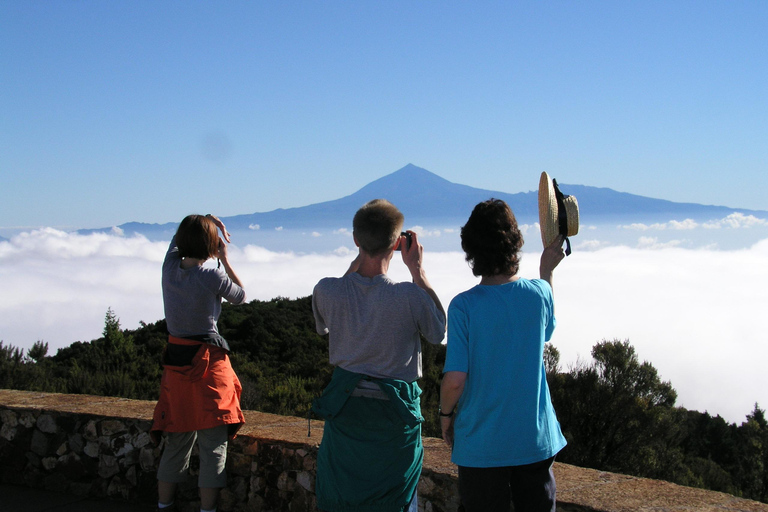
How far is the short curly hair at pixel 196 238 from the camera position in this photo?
133 inches

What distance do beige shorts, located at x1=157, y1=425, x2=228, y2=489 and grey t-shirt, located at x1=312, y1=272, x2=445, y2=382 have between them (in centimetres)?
123

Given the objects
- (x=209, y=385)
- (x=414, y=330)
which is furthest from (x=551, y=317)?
(x=209, y=385)

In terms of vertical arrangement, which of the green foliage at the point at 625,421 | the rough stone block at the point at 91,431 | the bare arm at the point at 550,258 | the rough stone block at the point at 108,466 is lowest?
the green foliage at the point at 625,421

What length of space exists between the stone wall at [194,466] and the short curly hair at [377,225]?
128 centimetres

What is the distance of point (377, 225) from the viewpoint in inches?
101

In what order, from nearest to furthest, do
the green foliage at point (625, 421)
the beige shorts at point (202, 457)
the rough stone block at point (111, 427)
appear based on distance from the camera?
the beige shorts at point (202, 457) → the rough stone block at point (111, 427) → the green foliage at point (625, 421)

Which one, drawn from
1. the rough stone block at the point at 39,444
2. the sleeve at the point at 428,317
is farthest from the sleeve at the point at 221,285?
the rough stone block at the point at 39,444

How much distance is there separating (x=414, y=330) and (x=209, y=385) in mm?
1365

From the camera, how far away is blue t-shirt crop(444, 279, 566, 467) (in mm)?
2314

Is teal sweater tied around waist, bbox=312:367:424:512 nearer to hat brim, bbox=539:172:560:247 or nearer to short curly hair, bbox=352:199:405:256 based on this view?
short curly hair, bbox=352:199:405:256

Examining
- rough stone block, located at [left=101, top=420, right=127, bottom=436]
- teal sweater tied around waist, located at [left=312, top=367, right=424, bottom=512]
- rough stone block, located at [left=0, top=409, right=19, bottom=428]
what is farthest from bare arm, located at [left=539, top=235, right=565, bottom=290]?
rough stone block, located at [left=0, top=409, right=19, bottom=428]

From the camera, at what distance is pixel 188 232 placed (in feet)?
11.1

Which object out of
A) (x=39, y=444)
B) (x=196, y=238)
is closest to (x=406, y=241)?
(x=196, y=238)

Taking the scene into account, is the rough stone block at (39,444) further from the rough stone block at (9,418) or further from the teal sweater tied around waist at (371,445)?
the teal sweater tied around waist at (371,445)
